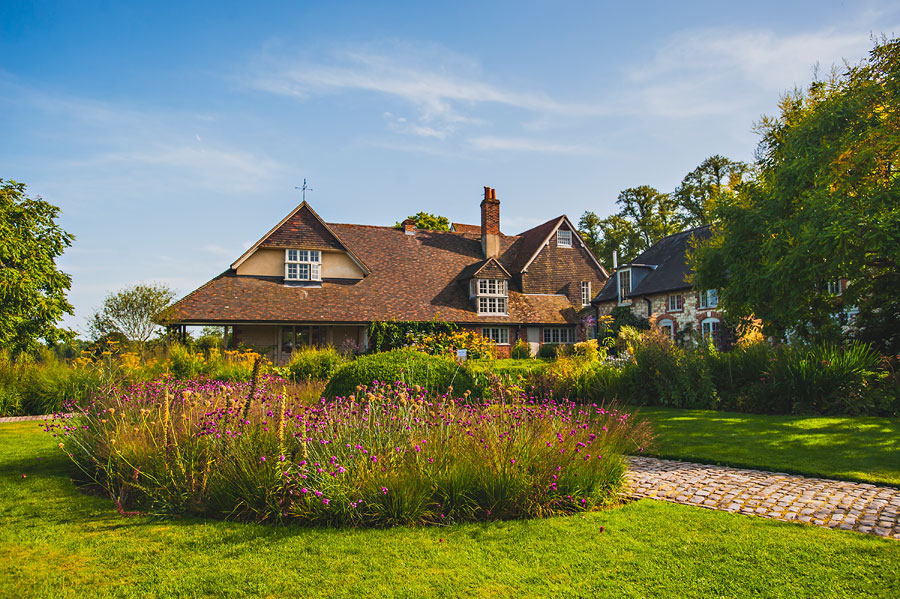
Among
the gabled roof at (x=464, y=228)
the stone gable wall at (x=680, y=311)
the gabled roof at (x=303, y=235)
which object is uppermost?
→ the gabled roof at (x=464, y=228)

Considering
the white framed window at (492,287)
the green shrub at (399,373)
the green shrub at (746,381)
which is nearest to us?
the green shrub at (399,373)

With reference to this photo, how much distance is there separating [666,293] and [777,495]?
2224cm

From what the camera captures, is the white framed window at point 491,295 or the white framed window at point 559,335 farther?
the white framed window at point 559,335

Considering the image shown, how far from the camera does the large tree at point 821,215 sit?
34.5 ft

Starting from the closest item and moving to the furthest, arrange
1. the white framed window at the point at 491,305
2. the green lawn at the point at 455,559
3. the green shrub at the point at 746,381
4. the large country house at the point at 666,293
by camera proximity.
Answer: the green lawn at the point at 455,559, the green shrub at the point at 746,381, the large country house at the point at 666,293, the white framed window at the point at 491,305

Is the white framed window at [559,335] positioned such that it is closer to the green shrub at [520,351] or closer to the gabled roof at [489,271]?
the green shrub at [520,351]

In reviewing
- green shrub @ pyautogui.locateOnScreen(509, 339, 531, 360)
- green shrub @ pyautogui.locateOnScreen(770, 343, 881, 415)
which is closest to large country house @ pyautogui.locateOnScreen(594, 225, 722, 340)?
green shrub @ pyautogui.locateOnScreen(509, 339, 531, 360)

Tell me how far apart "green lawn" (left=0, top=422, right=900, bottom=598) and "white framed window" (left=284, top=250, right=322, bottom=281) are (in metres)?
21.0

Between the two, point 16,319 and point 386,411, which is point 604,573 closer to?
point 386,411

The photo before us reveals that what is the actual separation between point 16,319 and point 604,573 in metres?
23.1

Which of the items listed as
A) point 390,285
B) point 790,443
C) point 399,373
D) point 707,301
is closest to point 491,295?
point 390,285

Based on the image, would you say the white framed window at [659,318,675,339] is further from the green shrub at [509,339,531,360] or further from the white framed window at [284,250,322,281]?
the white framed window at [284,250,322,281]

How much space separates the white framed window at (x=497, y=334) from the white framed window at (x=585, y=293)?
639 centimetres

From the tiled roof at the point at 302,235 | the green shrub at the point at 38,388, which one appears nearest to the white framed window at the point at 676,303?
the tiled roof at the point at 302,235
